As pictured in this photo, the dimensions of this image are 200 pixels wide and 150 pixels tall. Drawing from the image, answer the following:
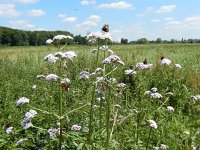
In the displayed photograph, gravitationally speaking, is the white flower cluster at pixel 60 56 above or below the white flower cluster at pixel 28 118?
above

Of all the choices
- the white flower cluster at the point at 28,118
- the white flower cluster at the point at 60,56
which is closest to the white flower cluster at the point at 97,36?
the white flower cluster at the point at 60,56

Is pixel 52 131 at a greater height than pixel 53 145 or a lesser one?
greater

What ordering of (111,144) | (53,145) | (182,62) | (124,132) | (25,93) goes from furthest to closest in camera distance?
(182,62)
(25,93)
(124,132)
(53,145)
(111,144)

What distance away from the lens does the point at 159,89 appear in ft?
32.4

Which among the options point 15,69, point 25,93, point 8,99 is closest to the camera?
point 8,99

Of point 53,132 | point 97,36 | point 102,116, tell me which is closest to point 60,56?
point 97,36

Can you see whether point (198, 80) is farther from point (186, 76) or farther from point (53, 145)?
point (53, 145)

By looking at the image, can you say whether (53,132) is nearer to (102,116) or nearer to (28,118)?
(28,118)

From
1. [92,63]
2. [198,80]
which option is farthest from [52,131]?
[92,63]

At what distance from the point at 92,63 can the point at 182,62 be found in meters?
3.86

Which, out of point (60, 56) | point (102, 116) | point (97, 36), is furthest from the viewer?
point (102, 116)

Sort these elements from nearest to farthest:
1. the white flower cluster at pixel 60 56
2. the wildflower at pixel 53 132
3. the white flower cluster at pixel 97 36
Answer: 1. the white flower cluster at pixel 60 56
2. the white flower cluster at pixel 97 36
3. the wildflower at pixel 53 132

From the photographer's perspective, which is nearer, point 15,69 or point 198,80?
point 198,80

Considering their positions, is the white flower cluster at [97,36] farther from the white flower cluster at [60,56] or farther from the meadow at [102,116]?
the white flower cluster at [60,56]
